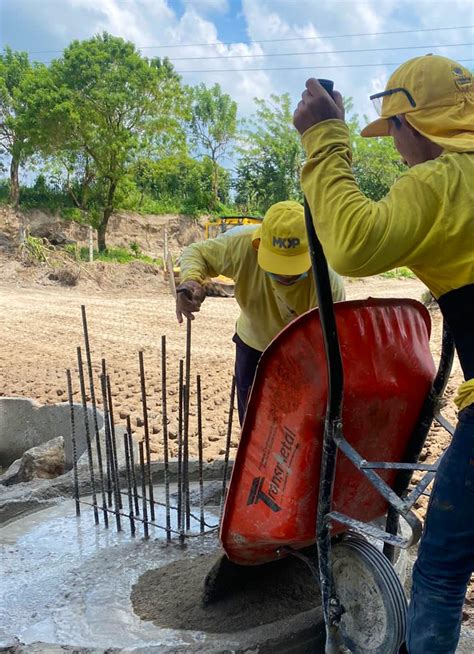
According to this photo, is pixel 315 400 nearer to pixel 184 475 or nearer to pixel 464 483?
pixel 464 483

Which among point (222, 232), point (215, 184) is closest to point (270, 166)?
point (215, 184)

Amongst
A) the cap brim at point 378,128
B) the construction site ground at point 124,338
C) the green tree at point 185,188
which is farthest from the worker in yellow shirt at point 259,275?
the green tree at point 185,188

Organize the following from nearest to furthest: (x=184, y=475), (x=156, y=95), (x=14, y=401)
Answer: (x=184, y=475)
(x=14, y=401)
(x=156, y=95)

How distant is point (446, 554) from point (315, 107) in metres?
0.98

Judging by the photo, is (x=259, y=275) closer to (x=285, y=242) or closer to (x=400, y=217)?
(x=285, y=242)

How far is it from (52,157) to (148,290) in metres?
8.43

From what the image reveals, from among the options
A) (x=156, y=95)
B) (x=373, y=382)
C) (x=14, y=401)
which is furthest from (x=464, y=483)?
(x=156, y=95)

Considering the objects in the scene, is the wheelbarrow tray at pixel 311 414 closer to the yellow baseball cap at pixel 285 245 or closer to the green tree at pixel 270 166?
the yellow baseball cap at pixel 285 245

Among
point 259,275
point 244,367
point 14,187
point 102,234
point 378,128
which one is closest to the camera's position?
point 378,128

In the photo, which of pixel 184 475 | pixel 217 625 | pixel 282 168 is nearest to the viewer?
pixel 217 625

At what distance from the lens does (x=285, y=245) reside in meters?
2.35

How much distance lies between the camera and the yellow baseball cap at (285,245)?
2.35 meters

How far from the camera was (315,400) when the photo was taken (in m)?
1.53

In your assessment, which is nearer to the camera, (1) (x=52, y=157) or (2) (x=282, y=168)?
(1) (x=52, y=157)
